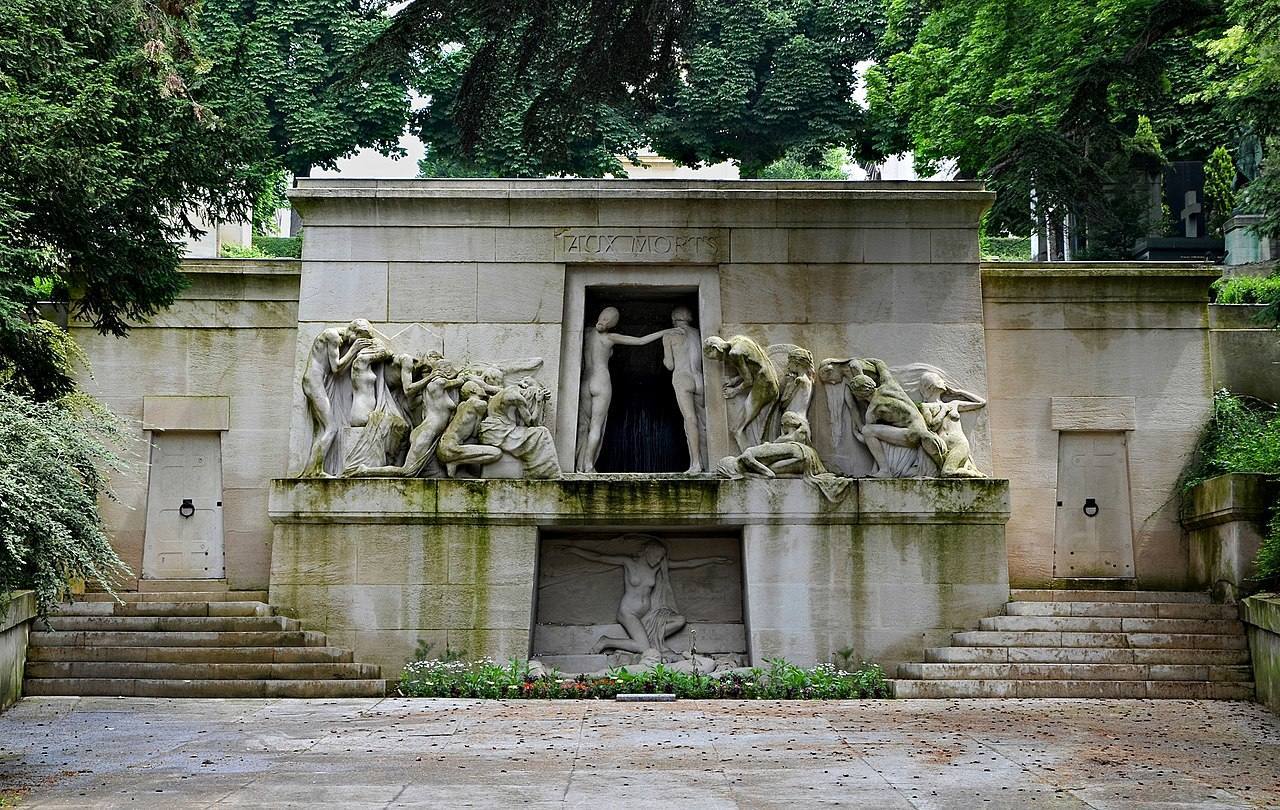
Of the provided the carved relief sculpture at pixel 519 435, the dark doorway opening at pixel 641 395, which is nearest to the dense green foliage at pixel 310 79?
the dark doorway opening at pixel 641 395

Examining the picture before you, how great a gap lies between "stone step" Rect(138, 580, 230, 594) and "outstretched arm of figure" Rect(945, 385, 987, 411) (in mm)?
9384

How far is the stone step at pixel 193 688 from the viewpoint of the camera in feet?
50.9

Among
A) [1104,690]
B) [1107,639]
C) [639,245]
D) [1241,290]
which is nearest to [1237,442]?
[1107,639]

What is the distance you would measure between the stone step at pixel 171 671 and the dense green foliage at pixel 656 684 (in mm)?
1276

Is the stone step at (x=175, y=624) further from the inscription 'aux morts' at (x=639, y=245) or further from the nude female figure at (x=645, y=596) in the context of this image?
the inscription 'aux morts' at (x=639, y=245)

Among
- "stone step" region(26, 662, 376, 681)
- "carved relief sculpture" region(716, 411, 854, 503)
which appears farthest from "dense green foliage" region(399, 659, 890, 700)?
"carved relief sculpture" region(716, 411, 854, 503)

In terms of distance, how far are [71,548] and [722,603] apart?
8.75m

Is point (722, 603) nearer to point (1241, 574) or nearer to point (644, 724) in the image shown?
point (644, 724)

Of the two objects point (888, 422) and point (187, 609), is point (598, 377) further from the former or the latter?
point (187, 609)

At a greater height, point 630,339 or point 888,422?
point 630,339

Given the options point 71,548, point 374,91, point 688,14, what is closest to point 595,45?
point 688,14

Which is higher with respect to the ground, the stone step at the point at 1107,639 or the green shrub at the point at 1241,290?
the green shrub at the point at 1241,290

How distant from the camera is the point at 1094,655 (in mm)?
15984

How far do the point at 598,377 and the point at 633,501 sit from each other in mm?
1850
